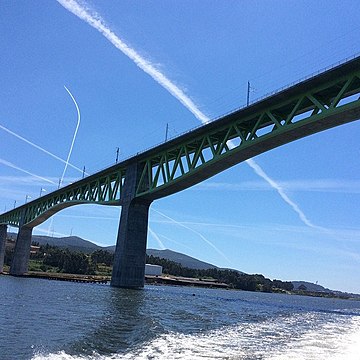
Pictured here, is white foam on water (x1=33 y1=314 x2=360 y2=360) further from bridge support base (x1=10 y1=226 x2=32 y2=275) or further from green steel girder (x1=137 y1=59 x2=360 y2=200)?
bridge support base (x1=10 y1=226 x2=32 y2=275)

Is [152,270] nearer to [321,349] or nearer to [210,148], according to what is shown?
[210,148]

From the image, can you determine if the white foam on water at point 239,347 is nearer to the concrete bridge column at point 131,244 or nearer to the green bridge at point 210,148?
the green bridge at point 210,148

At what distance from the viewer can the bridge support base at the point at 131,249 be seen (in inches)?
2389

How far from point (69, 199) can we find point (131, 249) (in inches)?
1389

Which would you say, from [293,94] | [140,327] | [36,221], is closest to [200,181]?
[293,94]

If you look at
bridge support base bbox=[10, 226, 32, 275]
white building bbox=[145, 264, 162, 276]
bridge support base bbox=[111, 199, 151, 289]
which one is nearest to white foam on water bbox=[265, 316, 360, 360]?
bridge support base bbox=[111, 199, 151, 289]

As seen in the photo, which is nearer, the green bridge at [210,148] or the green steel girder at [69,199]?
the green bridge at [210,148]

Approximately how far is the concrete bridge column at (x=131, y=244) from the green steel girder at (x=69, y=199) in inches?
209

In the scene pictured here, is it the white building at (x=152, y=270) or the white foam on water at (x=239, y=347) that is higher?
the white building at (x=152, y=270)

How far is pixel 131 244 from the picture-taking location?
60.8m

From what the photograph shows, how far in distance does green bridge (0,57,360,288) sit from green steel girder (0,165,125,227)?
207 mm

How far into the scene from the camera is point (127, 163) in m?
67.8

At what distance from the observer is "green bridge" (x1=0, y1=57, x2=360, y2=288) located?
4256 centimetres

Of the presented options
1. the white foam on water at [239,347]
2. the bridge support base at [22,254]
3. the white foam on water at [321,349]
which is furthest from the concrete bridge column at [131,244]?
the bridge support base at [22,254]
